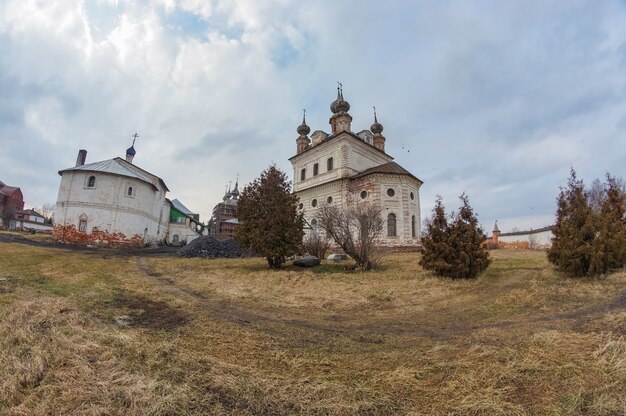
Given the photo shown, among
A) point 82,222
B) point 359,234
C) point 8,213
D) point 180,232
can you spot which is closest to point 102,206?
point 82,222

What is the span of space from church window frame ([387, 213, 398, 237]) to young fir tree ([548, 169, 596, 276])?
16974 mm

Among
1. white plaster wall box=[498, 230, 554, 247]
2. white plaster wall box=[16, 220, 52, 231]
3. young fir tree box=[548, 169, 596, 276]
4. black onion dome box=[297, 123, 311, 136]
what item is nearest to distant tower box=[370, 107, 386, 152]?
black onion dome box=[297, 123, 311, 136]

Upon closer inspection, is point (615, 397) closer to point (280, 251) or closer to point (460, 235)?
point (460, 235)

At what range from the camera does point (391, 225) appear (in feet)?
95.5

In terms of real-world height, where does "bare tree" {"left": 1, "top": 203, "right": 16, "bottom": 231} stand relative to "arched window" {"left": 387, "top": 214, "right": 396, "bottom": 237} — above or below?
above

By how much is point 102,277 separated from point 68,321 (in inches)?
275

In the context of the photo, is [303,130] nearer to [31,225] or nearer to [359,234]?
[359,234]

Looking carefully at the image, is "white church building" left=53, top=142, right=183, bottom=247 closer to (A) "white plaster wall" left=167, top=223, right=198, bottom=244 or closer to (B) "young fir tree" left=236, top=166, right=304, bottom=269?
(A) "white plaster wall" left=167, top=223, right=198, bottom=244

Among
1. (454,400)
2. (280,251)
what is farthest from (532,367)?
(280,251)

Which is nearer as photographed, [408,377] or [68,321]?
[408,377]

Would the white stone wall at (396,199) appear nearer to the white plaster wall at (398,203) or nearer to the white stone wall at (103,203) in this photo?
the white plaster wall at (398,203)

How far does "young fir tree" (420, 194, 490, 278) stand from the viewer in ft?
40.7

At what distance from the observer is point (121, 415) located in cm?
296

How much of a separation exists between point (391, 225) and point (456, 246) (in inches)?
645
